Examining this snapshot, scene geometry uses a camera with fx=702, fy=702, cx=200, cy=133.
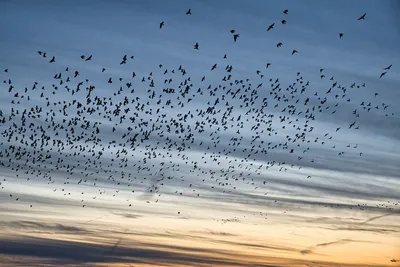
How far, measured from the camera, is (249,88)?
2970 inches

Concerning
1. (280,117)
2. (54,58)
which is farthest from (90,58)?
(280,117)

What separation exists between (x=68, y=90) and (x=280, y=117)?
24.5 metres

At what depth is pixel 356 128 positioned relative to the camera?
79.8 metres

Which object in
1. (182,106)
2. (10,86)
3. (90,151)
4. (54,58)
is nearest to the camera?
(54,58)

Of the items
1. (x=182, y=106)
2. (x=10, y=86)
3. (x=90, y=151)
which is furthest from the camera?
(x=90, y=151)

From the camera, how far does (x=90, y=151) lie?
83312 mm

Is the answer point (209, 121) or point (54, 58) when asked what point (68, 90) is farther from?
point (209, 121)

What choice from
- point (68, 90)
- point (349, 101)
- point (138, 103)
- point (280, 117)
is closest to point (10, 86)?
point (68, 90)

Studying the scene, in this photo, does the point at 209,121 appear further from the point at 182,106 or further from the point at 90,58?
the point at 90,58

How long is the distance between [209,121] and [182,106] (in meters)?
3.64

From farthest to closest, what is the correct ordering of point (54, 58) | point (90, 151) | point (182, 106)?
point (90, 151)
point (182, 106)
point (54, 58)

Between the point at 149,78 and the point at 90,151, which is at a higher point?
the point at 149,78

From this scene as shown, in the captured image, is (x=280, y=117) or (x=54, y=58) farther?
(x=280, y=117)

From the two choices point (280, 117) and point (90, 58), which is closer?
point (90, 58)
